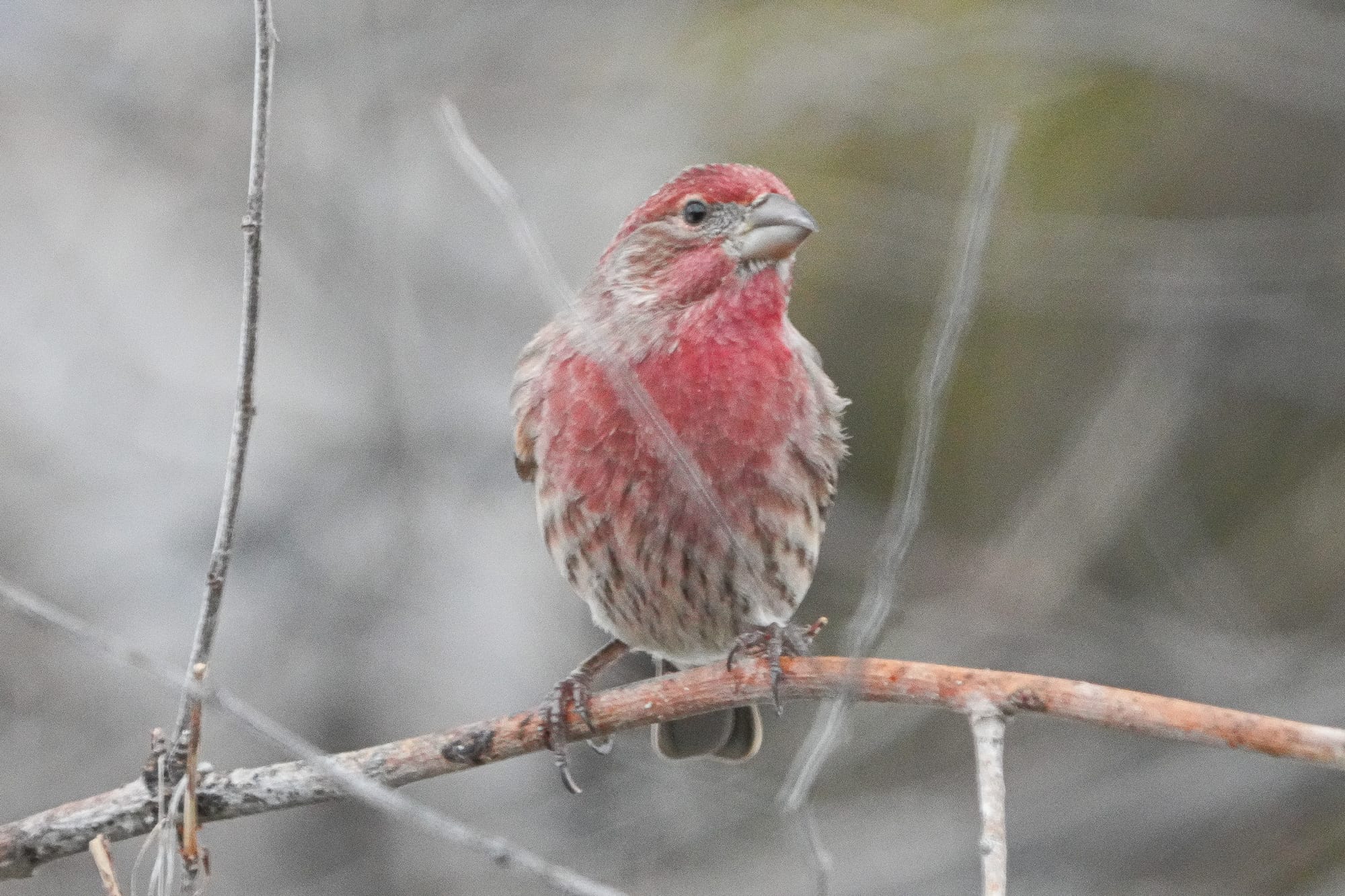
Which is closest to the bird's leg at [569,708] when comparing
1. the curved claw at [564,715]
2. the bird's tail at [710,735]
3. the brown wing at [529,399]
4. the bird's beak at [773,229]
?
the curved claw at [564,715]

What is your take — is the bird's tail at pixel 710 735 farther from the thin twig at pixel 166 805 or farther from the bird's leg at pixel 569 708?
the thin twig at pixel 166 805

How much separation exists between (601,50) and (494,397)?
1.84m

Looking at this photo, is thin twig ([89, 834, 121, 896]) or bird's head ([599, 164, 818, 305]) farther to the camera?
bird's head ([599, 164, 818, 305])

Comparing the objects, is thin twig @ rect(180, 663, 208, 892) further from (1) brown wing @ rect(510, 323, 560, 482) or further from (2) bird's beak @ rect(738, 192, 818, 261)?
(2) bird's beak @ rect(738, 192, 818, 261)

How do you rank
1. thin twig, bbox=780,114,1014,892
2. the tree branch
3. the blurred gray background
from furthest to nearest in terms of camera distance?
1. the blurred gray background
2. the tree branch
3. thin twig, bbox=780,114,1014,892

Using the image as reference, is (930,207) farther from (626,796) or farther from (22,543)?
(22,543)

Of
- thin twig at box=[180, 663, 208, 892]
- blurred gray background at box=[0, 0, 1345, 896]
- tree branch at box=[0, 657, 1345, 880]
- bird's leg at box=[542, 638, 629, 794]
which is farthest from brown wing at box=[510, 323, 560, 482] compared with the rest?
thin twig at box=[180, 663, 208, 892]

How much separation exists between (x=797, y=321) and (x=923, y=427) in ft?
17.2

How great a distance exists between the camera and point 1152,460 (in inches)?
265

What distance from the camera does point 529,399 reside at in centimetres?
496

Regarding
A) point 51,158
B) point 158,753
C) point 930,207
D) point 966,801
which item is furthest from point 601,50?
point 158,753

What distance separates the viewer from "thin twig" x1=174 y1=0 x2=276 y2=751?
287 cm

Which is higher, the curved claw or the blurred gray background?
the blurred gray background

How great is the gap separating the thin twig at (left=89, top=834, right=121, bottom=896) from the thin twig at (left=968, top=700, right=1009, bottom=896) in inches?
61.9
